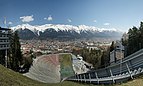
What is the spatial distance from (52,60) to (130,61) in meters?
98.9

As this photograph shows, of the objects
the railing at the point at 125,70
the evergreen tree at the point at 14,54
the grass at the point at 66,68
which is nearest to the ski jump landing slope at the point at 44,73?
the grass at the point at 66,68

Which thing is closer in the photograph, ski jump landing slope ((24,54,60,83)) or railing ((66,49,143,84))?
railing ((66,49,143,84))

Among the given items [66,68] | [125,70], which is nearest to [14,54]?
[66,68]

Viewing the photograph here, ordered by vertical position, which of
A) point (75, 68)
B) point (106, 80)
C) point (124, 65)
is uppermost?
point (124, 65)

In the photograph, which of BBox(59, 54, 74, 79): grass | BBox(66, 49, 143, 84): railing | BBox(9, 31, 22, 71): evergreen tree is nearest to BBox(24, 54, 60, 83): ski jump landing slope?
BBox(59, 54, 74, 79): grass

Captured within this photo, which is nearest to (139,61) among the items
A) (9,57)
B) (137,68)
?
(137,68)

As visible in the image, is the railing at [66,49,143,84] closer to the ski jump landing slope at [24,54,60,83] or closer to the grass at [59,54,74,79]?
the ski jump landing slope at [24,54,60,83]

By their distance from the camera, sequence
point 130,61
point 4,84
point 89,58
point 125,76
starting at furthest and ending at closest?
point 89,58
point 130,61
point 125,76
point 4,84

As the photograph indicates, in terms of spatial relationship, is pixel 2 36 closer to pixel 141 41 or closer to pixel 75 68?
pixel 75 68

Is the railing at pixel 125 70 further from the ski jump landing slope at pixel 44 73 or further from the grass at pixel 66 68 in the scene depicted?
A: the grass at pixel 66 68

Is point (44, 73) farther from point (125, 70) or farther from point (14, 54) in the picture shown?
point (125, 70)

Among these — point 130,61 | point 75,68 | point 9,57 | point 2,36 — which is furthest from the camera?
point 75,68

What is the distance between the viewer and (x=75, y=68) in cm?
9400

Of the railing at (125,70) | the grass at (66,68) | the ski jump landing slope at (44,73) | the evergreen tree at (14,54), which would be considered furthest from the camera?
the evergreen tree at (14,54)
